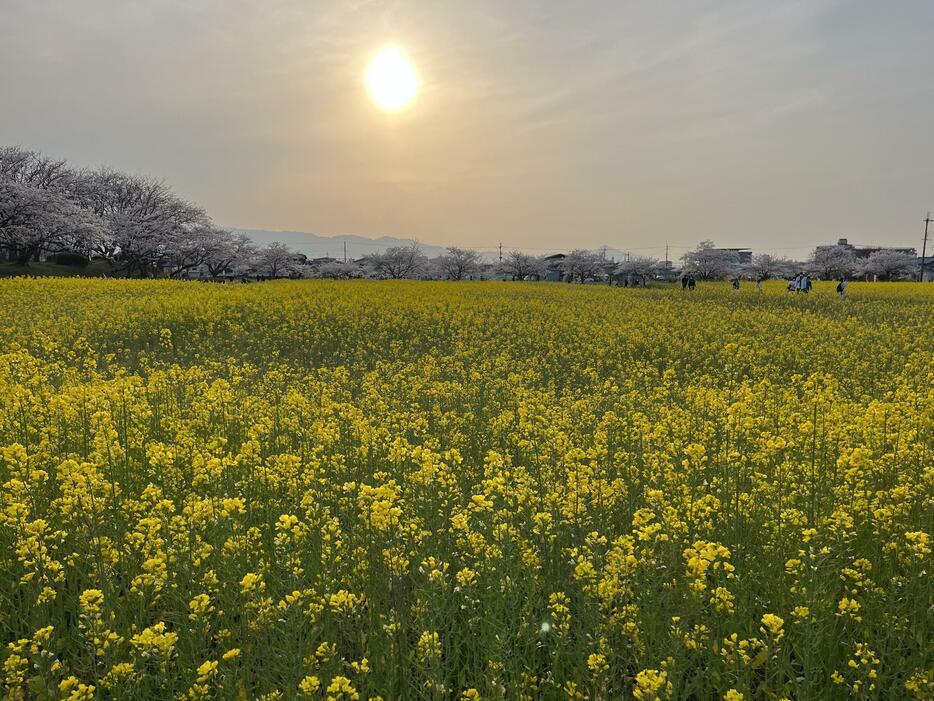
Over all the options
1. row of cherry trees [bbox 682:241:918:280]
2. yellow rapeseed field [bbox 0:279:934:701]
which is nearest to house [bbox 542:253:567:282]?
row of cherry trees [bbox 682:241:918:280]

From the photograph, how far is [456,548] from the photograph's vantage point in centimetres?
490

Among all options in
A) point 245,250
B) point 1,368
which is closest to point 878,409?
point 1,368

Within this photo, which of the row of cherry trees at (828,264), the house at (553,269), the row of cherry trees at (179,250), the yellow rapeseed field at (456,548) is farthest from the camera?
the house at (553,269)

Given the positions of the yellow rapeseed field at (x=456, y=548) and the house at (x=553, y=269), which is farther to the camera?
the house at (x=553, y=269)

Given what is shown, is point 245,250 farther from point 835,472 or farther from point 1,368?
point 835,472

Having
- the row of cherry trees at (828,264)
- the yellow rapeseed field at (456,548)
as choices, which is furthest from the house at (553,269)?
the yellow rapeseed field at (456,548)

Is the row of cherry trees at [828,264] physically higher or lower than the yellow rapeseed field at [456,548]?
higher

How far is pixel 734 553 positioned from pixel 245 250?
112 metres

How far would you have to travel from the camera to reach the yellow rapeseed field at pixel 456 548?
3.26 meters

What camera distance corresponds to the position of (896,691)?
10.9ft

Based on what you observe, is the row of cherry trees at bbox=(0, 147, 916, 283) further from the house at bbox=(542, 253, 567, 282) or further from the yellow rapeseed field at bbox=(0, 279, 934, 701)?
the yellow rapeseed field at bbox=(0, 279, 934, 701)

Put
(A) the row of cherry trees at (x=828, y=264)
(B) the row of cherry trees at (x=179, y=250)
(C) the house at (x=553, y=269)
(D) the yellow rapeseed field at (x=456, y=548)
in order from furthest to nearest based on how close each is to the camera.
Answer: (C) the house at (x=553, y=269) < (A) the row of cherry trees at (x=828, y=264) < (B) the row of cherry trees at (x=179, y=250) < (D) the yellow rapeseed field at (x=456, y=548)

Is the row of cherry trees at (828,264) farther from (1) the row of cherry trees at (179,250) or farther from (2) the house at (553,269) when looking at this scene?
(2) the house at (553,269)

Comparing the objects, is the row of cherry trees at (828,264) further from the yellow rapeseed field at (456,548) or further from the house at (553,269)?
the yellow rapeseed field at (456,548)
